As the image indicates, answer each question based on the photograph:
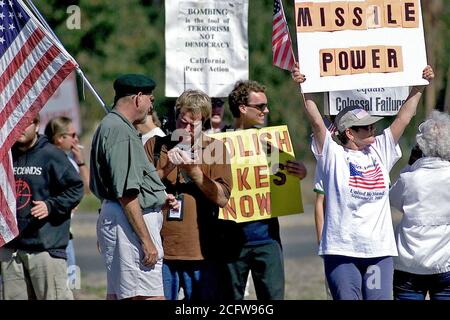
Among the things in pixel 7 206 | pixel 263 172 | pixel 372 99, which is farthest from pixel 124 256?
pixel 372 99

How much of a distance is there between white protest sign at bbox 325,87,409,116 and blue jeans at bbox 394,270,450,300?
5.24 ft

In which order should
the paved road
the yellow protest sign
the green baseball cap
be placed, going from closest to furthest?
1. the green baseball cap
2. the yellow protest sign
3. the paved road

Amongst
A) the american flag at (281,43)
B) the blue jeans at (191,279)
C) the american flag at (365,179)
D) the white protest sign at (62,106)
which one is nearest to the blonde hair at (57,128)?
the american flag at (281,43)

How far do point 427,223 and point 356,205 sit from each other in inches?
21.5

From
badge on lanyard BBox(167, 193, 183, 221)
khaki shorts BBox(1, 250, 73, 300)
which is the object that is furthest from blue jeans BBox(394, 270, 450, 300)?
khaki shorts BBox(1, 250, 73, 300)

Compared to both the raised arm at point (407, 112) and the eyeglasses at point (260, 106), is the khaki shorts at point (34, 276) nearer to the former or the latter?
the eyeglasses at point (260, 106)

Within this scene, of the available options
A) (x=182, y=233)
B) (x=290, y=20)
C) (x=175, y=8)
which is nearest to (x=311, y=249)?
(x=290, y=20)

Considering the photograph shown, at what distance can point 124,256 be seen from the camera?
800 centimetres

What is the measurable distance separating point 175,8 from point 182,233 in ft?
9.15

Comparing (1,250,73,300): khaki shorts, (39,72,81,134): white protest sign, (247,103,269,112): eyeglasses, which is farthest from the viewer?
(39,72,81,134): white protest sign

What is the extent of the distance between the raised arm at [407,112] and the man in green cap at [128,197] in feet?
5.70

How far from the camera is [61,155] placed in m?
9.98

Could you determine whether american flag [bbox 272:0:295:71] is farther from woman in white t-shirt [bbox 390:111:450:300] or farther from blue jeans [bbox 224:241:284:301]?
blue jeans [bbox 224:241:284:301]

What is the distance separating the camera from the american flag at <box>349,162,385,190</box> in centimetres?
816
